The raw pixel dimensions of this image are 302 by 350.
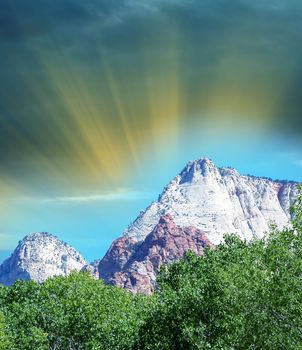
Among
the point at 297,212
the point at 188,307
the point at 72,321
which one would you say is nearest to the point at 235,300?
the point at 297,212

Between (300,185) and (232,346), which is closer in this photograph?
(300,185)

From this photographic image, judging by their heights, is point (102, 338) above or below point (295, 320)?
above

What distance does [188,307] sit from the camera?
6412 cm

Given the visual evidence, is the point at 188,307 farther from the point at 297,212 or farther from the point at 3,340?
the point at 297,212

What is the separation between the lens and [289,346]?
140ft

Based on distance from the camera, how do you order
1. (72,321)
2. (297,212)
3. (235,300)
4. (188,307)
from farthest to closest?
1. (72,321)
2. (188,307)
3. (235,300)
4. (297,212)

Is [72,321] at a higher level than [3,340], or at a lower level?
higher

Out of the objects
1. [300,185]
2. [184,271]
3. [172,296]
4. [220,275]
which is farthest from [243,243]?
[300,185]

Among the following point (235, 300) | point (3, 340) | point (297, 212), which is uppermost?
point (3, 340)

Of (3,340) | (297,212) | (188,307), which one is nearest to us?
(297,212)

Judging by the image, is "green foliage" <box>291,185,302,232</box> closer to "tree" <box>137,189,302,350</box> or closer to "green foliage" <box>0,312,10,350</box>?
"tree" <box>137,189,302,350</box>

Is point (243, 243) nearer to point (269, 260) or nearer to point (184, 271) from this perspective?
point (184, 271)

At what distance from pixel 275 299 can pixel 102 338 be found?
112 ft

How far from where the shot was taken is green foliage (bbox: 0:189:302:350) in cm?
4309
